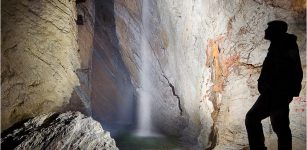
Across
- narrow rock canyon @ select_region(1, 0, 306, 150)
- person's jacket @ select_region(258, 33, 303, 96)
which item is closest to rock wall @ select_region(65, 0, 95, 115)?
narrow rock canyon @ select_region(1, 0, 306, 150)

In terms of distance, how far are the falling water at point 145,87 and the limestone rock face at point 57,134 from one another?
4.18 m

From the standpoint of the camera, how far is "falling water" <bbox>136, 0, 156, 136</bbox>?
773 cm

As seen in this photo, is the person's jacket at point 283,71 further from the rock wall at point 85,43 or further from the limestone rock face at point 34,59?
the rock wall at point 85,43

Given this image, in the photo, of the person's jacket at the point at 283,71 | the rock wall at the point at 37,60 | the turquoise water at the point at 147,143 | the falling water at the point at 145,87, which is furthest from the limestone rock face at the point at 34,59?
the person's jacket at the point at 283,71

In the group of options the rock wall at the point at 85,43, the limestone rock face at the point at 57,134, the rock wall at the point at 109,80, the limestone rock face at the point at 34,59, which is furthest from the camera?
the rock wall at the point at 109,80

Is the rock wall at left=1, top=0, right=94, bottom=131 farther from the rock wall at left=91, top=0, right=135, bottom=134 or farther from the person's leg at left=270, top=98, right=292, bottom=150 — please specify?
the rock wall at left=91, top=0, right=135, bottom=134

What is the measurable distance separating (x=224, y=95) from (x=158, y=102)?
344 cm

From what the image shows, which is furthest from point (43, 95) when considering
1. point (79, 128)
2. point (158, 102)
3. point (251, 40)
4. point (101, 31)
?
point (101, 31)

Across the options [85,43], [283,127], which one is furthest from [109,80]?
[283,127]

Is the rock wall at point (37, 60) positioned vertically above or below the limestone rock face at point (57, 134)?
above

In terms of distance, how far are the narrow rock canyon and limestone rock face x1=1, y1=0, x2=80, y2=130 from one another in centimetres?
2

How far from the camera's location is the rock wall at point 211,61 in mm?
4513

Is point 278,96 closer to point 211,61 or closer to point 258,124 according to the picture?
point 258,124

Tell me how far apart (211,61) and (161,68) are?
2.17 m
